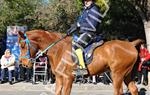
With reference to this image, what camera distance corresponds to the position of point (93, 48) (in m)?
10.2

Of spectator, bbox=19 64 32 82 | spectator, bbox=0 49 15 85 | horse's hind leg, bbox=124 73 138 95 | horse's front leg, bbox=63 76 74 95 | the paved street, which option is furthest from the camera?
spectator, bbox=19 64 32 82

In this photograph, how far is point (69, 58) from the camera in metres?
9.96

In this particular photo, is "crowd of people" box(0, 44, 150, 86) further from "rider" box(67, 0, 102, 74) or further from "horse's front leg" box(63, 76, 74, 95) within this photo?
"horse's front leg" box(63, 76, 74, 95)

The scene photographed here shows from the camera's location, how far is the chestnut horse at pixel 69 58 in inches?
390

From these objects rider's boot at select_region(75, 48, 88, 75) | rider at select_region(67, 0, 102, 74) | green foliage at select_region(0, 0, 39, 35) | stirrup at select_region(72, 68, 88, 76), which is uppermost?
green foliage at select_region(0, 0, 39, 35)

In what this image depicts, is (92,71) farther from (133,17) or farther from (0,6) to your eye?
(0,6)

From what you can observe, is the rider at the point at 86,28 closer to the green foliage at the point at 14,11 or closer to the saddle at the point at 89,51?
the saddle at the point at 89,51

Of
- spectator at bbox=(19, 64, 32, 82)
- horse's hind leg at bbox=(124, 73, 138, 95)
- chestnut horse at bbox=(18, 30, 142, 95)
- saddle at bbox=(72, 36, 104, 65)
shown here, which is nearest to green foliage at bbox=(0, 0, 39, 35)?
spectator at bbox=(19, 64, 32, 82)

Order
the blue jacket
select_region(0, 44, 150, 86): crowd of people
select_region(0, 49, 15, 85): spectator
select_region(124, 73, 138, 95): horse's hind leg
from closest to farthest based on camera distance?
the blue jacket → select_region(124, 73, 138, 95): horse's hind leg → select_region(0, 44, 150, 86): crowd of people → select_region(0, 49, 15, 85): spectator

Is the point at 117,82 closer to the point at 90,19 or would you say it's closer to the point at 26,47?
the point at 90,19

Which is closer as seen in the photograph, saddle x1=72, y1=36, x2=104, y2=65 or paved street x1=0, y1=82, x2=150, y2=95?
saddle x1=72, y1=36, x2=104, y2=65

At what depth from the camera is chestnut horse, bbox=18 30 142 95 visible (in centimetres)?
990

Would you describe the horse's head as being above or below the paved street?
above

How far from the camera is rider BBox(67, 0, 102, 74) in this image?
9.90 meters
